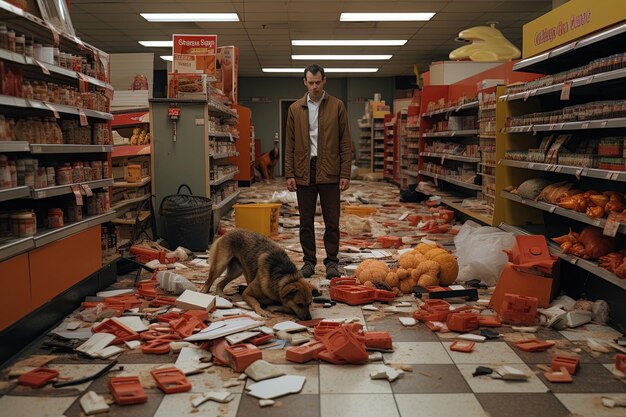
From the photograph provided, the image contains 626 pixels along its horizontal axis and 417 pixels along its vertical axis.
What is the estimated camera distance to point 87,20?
45.3 ft

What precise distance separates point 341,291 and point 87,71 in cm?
284

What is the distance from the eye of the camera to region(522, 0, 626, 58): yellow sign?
447 centimetres

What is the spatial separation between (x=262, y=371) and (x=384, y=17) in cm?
1152

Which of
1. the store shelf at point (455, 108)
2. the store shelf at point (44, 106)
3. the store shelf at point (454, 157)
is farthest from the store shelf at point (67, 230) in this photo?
the store shelf at point (455, 108)

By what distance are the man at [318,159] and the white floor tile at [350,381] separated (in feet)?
7.52

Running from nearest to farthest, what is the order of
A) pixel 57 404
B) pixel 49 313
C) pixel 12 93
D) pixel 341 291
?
1. pixel 57 404
2. pixel 12 93
3. pixel 49 313
4. pixel 341 291

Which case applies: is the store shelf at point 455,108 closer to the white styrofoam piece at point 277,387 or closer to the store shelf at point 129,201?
the store shelf at point 129,201

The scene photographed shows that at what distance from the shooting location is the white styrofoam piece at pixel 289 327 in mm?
4055

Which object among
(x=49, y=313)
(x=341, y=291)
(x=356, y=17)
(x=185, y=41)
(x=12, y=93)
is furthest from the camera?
(x=356, y=17)

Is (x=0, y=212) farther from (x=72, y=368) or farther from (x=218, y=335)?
(x=218, y=335)

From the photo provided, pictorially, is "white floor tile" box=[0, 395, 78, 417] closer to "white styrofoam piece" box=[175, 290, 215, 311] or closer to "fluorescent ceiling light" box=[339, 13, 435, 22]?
"white styrofoam piece" box=[175, 290, 215, 311]

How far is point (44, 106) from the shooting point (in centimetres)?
402

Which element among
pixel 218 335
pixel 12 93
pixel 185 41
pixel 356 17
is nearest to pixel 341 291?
pixel 218 335

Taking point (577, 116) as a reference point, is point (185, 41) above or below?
above
